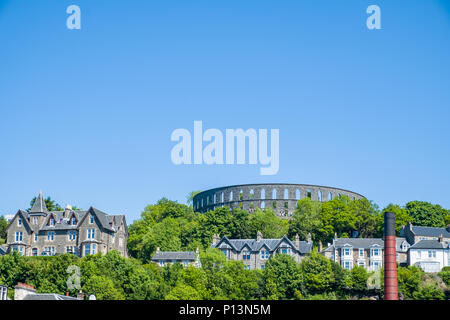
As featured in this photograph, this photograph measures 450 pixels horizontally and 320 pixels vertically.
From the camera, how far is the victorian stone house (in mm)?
100500

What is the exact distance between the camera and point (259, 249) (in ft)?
334

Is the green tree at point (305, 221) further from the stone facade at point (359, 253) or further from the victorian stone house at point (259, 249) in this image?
the stone facade at point (359, 253)

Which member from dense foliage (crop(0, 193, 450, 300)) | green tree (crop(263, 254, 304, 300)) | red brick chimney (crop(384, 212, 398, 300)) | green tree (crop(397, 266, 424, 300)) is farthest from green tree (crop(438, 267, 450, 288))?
red brick chimney (crop(384, 212, 398, 300))

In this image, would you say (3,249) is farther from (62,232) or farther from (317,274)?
(317,274)

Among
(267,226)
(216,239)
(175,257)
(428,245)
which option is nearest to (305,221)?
(267,226)

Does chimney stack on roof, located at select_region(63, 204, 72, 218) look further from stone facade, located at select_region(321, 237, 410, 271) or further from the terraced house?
stone facade, located at select_region(321, 237, 410, 271)

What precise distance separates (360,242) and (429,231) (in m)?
11.5

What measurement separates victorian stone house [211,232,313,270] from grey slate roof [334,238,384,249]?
3.84m

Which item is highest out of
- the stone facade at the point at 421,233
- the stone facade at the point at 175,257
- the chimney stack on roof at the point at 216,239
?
the stone facade at the point at 421,233

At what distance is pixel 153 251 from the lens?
341ft

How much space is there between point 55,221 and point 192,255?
59.8 ft

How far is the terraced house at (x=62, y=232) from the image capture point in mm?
98312

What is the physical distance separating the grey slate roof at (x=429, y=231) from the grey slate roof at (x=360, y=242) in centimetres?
614

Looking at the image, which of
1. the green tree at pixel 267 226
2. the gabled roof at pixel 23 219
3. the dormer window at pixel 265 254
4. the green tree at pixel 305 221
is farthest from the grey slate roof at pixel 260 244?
the gabled roof at pixel 23 219
